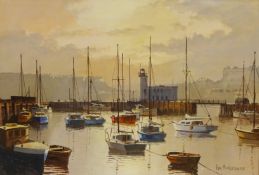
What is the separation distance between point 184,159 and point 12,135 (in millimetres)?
1514

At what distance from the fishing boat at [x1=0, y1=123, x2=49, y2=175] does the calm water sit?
11cm

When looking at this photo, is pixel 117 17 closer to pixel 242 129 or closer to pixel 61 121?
pixel 61 121

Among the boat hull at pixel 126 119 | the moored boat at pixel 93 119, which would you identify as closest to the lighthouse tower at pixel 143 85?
the boat hull at pixel 126 119

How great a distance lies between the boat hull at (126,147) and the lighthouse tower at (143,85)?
445mm

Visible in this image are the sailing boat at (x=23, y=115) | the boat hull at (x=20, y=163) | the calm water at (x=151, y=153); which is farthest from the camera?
the sailing boat at (x=23, y=115)

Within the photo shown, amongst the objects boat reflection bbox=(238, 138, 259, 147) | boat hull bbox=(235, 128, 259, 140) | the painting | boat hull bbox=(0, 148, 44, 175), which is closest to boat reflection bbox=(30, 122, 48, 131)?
the painting

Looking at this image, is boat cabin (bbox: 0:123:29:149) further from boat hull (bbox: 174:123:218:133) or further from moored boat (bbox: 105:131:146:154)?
boat hull (bbox: 174:123:218:133)

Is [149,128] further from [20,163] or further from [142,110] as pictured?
[20,163]

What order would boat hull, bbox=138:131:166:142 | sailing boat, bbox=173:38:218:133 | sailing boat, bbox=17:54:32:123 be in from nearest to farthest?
sailing boat, bbox=17:54:32:123, boat hull, bbox=138:131:166:142, sailing boat, bbox=173:38:218:133

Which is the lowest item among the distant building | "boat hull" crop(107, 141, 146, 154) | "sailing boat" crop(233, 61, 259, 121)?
"boat hull" crop(107, 141, 146, 154)

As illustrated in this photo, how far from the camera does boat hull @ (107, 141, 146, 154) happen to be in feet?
19.8

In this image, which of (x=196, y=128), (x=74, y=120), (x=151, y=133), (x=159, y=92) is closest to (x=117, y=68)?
(x=159, y=92)

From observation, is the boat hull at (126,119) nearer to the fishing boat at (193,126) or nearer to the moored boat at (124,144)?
the moored boat at (124,144)

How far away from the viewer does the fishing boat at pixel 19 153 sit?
5578 millimetres
